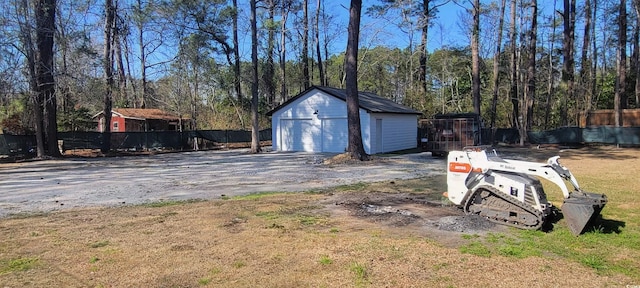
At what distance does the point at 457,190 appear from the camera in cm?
608

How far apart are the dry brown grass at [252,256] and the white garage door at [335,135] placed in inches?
615

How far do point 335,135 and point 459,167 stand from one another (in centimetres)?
1614

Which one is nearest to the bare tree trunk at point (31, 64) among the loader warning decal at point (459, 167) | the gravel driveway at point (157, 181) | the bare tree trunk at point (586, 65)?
the gravel driveway at point (157, 181)

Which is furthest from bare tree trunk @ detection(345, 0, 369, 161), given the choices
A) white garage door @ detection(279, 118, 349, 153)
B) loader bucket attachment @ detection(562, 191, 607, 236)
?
loader bucket attachment @ detection(562, 191, 607, 236)

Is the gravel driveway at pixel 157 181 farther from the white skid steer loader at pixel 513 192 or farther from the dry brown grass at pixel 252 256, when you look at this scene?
the white skid steer loader at pixel 513 192

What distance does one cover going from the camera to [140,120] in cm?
3900

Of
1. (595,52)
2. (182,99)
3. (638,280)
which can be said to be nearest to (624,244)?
(638,280)

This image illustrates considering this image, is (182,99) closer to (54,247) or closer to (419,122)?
(419,122)

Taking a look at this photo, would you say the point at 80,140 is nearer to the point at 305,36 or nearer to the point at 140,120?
the point at 140,120

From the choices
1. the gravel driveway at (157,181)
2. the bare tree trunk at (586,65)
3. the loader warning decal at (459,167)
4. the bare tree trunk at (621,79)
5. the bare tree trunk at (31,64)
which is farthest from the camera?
the bare tree trunk at (586,65)

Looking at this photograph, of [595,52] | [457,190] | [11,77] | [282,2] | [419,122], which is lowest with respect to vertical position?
[457,190]

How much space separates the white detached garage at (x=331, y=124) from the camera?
68.9 ft

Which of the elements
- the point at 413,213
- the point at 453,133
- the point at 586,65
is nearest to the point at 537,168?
the point at 413,213

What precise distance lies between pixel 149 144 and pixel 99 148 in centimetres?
289
